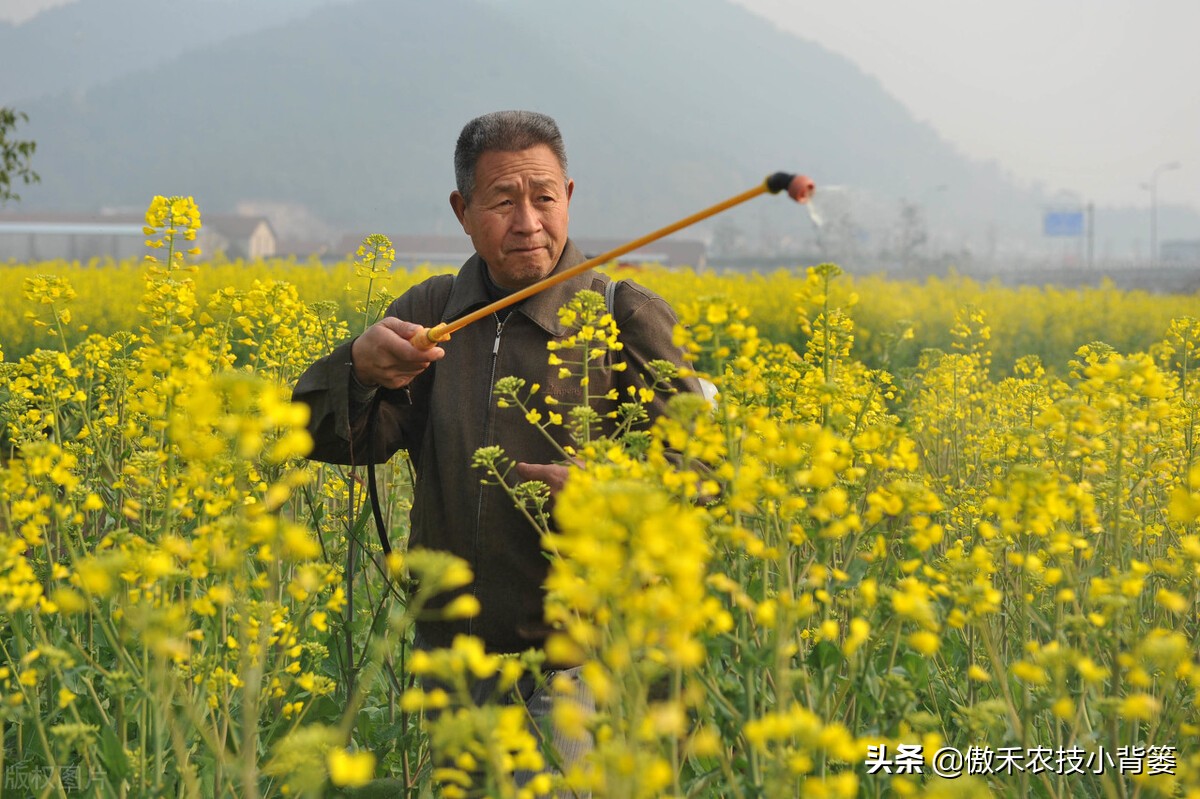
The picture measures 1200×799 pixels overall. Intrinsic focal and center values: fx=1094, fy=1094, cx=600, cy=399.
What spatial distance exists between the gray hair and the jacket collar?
185 millimetres

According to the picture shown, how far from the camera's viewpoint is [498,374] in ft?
8.18

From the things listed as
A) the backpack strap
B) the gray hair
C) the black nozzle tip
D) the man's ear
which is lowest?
the backpack strap

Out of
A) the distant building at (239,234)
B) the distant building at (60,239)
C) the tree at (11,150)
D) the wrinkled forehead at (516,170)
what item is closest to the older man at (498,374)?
the wrinkled forehead at (516,170)

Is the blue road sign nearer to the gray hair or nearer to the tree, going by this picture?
the tree

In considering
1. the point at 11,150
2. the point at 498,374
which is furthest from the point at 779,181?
the point at 11,150

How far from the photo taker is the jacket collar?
250cm

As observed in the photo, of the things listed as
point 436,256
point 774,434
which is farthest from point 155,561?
point 436,256

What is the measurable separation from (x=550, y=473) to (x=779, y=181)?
0.85m

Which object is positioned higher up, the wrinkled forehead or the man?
the wrinkled forehead

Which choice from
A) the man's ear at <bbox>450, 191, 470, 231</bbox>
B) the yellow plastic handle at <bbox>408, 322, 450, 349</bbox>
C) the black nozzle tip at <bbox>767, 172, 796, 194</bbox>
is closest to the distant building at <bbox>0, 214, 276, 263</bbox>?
the man's ear at <bbox>450, 191, 470, 231</bbox>

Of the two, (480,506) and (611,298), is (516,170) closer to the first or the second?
(611,298)

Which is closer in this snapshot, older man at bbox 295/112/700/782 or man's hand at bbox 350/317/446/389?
man's hand at bbox 350/317/446/389

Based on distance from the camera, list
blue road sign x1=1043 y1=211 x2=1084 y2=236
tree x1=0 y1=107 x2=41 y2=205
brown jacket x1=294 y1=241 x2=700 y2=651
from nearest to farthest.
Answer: brown jacket x1=294 y1=241 x2=700 y2=651
tree x1=0 y1=107 x2=41 y2=205
blue road sign x1=1043 y1=211 x2=1084 y2=236

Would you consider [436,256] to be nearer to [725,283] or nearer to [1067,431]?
[725,283]
